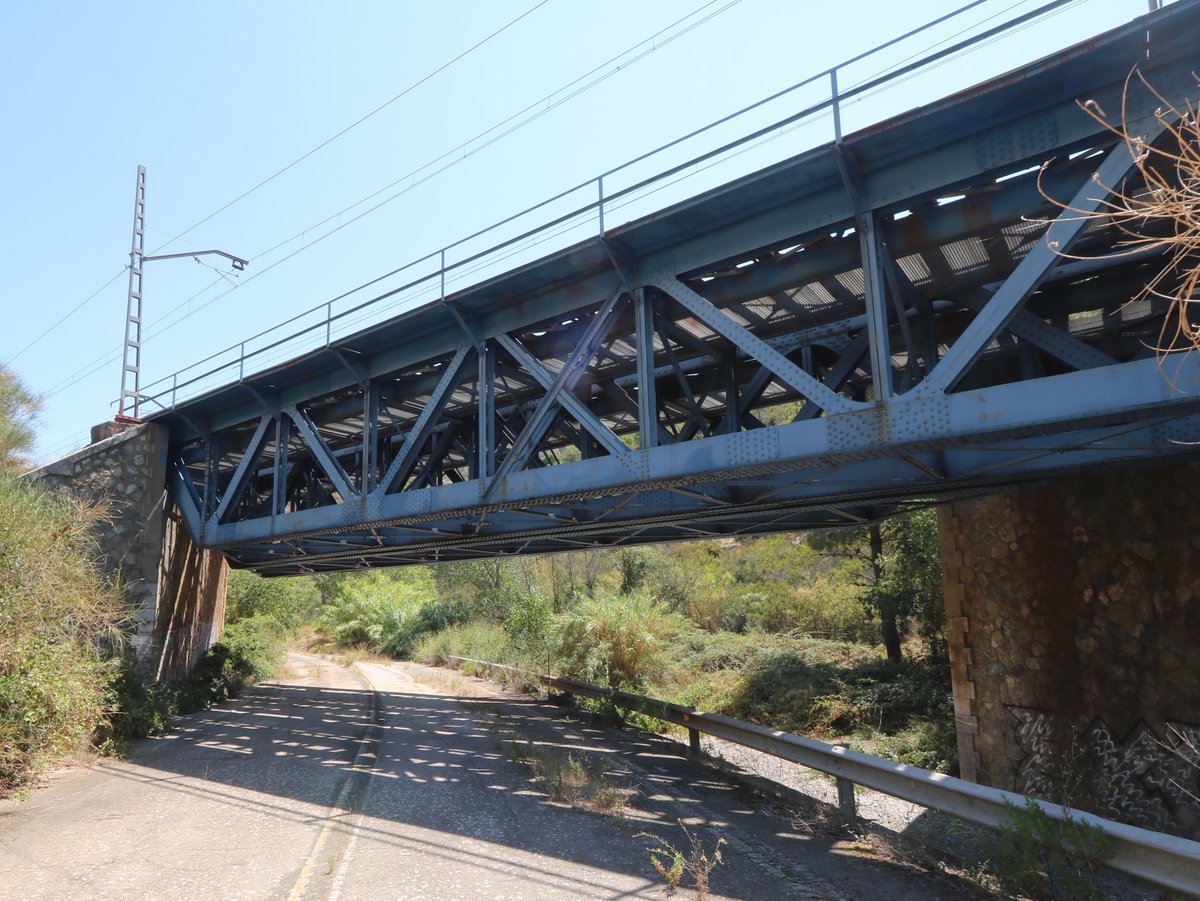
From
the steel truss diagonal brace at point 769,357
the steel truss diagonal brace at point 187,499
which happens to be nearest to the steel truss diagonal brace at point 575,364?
the steel truss diagonal brace at point 769,357

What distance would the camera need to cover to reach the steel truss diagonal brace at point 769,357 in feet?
27.2

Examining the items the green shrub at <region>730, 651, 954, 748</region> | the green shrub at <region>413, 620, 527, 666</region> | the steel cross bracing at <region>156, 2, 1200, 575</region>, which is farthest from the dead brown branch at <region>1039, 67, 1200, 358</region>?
the green shrub at <region>413, 620, 527, 666</region>

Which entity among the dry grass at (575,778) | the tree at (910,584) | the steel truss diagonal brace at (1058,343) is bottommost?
the dry grass at (575,778)

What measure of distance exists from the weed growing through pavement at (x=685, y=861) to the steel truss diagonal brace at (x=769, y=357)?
14.7ft

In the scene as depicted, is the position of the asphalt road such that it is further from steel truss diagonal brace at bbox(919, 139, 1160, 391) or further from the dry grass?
steel truss diagonal brace at bbox(919, 139, 1160, 391)

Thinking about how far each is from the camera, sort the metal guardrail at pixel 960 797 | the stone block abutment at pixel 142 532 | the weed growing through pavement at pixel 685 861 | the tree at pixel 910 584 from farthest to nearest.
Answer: the tree at pixel 910 584 → the stone block abutment at pixel 142 532 → the weed growing through pavement at pixel 685 861 → the metal guardrail at pixel 960 797

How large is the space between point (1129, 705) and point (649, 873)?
5.87 meters

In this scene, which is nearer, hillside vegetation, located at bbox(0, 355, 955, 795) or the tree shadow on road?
the tree shadow on road

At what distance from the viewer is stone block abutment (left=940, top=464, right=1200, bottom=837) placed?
8359 millimetres

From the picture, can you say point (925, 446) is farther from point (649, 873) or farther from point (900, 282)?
point (649, 873)

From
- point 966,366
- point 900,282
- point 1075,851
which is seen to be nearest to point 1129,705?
point 1075,851

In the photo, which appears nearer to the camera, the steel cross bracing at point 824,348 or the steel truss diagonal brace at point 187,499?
the steel cross bracing at point 824,348

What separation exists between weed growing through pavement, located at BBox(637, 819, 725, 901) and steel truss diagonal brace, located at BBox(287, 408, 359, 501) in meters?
8.47

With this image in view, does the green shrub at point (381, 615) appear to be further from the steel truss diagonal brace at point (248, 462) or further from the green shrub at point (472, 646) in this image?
the steel truss diagonal brace at point (248, 462)
